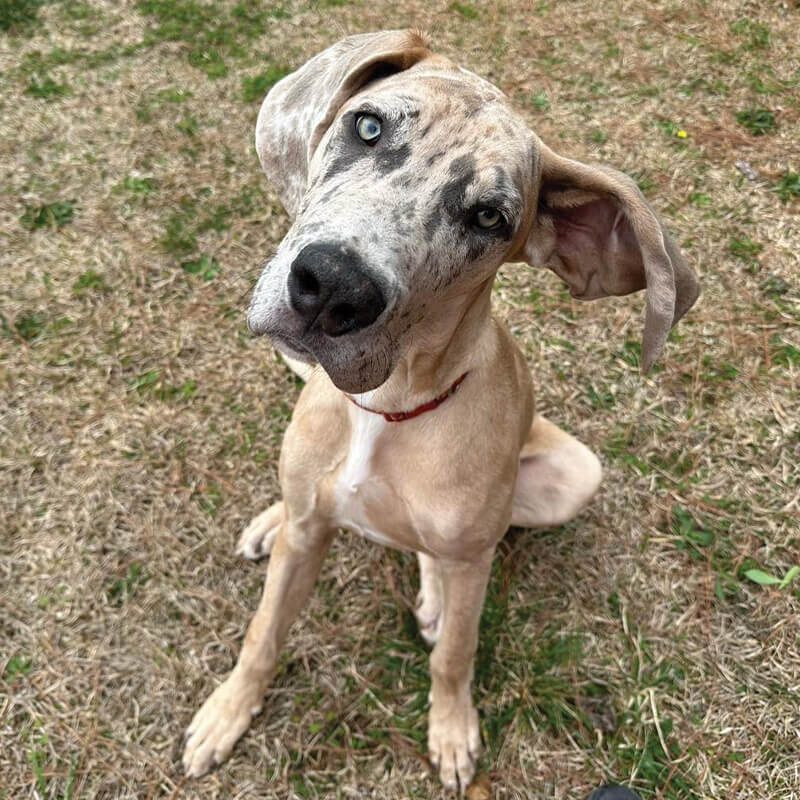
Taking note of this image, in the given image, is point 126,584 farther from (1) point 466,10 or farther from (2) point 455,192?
(1) point 466,10

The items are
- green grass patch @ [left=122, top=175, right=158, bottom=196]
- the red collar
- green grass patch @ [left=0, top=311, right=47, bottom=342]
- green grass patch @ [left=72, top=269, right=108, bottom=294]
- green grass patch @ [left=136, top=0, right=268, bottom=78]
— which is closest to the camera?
the red collar

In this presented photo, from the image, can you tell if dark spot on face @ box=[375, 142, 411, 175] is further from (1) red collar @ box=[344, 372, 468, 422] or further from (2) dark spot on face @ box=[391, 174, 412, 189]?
(1) red collar @ box=[344, 372, 468, 422]

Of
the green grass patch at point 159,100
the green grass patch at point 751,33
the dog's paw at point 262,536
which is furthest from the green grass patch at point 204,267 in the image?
the green grass patch at point 751,33

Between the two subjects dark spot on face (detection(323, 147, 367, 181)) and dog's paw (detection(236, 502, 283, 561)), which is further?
dog's paw (detection(236, 502, 283, 561))

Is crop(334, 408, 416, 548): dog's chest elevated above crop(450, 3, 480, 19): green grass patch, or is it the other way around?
crop(450, 3, 480, 19): green grass patch

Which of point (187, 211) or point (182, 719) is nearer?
point (182, 719)

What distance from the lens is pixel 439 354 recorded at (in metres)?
2.28

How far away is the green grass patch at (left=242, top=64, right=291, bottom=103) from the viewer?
217 inches

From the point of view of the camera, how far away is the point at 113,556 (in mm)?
3613

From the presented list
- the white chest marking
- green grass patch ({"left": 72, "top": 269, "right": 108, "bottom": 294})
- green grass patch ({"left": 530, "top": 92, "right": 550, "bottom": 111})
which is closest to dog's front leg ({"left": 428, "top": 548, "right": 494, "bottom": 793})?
the white chest marking

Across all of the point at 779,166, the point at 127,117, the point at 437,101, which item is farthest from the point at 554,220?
the point at 127,117

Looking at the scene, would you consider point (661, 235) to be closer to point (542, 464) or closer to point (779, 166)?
point (542, 464)

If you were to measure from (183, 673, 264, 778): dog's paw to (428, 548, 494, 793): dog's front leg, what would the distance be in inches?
31.4

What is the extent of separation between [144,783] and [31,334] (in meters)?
2.62
